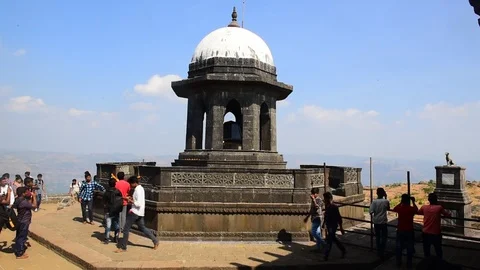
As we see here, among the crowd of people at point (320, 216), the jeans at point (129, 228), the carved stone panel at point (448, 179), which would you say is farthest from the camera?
the carved stone panel at point (448, 179)

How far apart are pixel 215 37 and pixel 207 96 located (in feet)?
7.57

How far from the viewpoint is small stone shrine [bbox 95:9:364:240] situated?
9365 mm

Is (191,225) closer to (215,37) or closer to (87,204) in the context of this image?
(87,204)

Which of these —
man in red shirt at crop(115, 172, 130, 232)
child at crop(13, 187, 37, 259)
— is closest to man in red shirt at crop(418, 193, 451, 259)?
man in red shirt at crop(115, 172, 130, 232)

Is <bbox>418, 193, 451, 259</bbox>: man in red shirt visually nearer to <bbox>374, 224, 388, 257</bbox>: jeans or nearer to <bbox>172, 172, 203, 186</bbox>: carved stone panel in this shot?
<bbox>374, 224, 388, 257</bbox>: jeans

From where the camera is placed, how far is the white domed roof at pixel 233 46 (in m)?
12.8

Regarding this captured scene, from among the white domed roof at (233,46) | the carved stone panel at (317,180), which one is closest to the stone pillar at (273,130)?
the white domed roof at (233,46)

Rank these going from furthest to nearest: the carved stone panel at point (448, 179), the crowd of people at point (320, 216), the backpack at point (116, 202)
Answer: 1. the carved stone panel at point (448, 179)
2. the backpack at point (116, 202)
3. the crowd of people at point (320, 216)

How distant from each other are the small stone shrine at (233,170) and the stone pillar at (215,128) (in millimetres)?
32

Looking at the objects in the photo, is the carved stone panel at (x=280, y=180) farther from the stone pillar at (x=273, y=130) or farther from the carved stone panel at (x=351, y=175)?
the stone pillar at (x=273, y=130)

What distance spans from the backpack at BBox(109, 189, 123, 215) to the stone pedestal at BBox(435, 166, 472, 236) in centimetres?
872

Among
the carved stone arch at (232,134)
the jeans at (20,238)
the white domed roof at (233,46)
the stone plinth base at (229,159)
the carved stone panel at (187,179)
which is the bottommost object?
the jeans at (20,238)

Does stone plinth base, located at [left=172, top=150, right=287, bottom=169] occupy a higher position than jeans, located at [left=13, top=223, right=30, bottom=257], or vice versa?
stone plinth base, located at [left=172, top=150, right=287, bottom=169]

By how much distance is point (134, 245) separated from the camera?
8.59 meters
